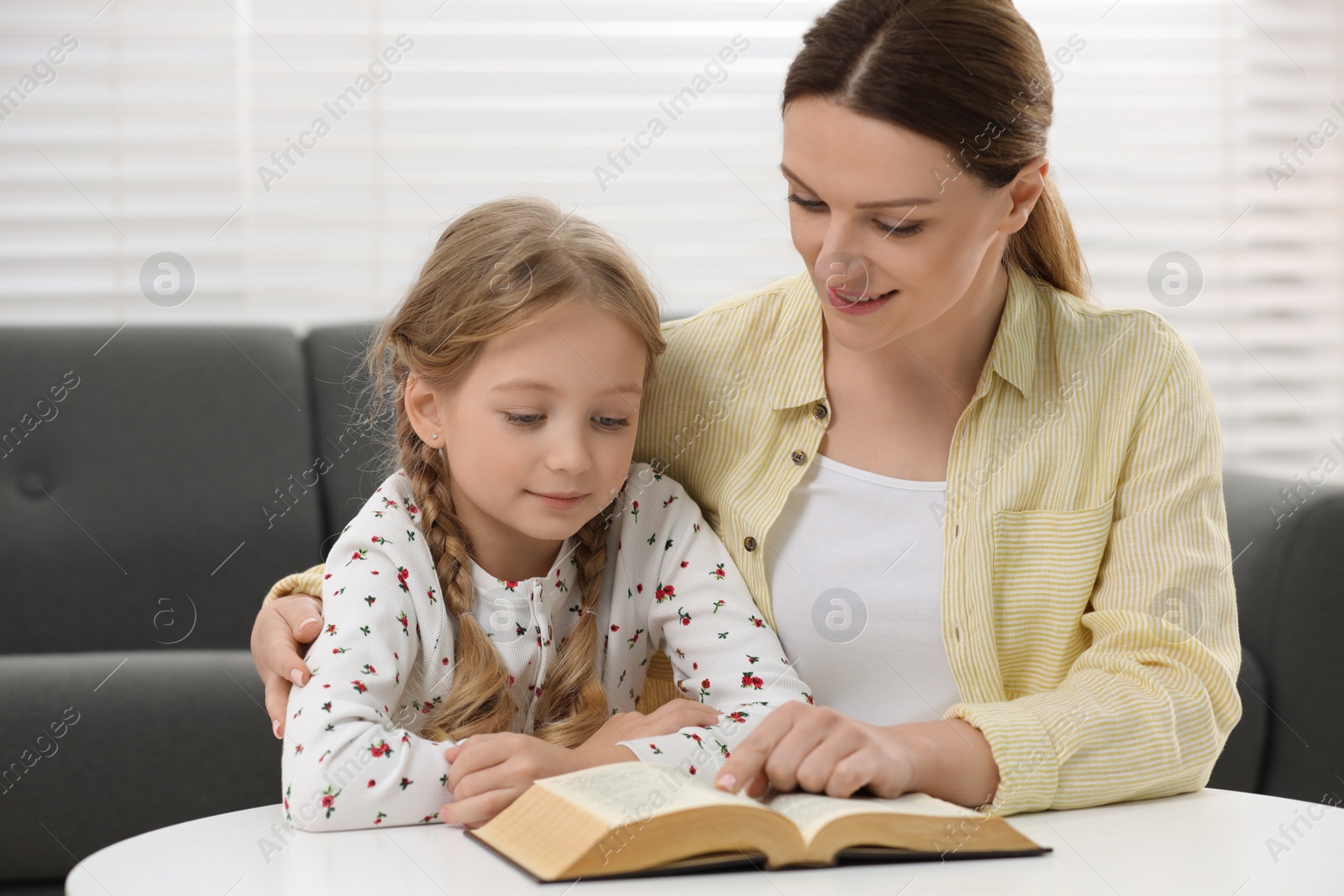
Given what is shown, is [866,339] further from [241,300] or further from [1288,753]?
[241,300]

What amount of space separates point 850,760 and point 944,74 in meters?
0.60

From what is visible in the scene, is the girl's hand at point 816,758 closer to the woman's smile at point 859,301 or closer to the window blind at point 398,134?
the woman's smile at point 859,301

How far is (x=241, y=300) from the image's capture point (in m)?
2.57

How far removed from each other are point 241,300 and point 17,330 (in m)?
0.51

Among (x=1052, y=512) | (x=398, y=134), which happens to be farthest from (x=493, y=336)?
(x=398, y=134)

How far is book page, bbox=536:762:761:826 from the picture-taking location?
2.31 ft

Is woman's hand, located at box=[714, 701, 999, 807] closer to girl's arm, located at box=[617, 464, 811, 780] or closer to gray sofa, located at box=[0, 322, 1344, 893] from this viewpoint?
girl's arm, located at box=[617, 464, 811, 780]

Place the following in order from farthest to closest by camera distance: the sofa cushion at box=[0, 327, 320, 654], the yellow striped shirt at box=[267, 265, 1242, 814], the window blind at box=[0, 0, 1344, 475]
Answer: the window blind at box=[0, 0, 1344, 475], the sofa cushion at box=[0, 327, 320, 654], the yellow striped shirt at box=[267, 265, 1242, 814]

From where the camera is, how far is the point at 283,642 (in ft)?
3.40

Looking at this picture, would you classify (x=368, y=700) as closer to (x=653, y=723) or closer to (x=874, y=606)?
(x=653, y=723)

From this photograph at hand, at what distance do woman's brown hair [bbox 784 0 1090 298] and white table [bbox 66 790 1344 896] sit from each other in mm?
564

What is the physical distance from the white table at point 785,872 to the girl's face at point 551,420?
32 centimetres

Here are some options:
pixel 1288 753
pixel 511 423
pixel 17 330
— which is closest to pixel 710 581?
pixel 511 423

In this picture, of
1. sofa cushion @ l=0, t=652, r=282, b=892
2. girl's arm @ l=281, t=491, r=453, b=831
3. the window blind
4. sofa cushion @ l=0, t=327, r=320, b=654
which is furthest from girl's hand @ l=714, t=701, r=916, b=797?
the window blind
